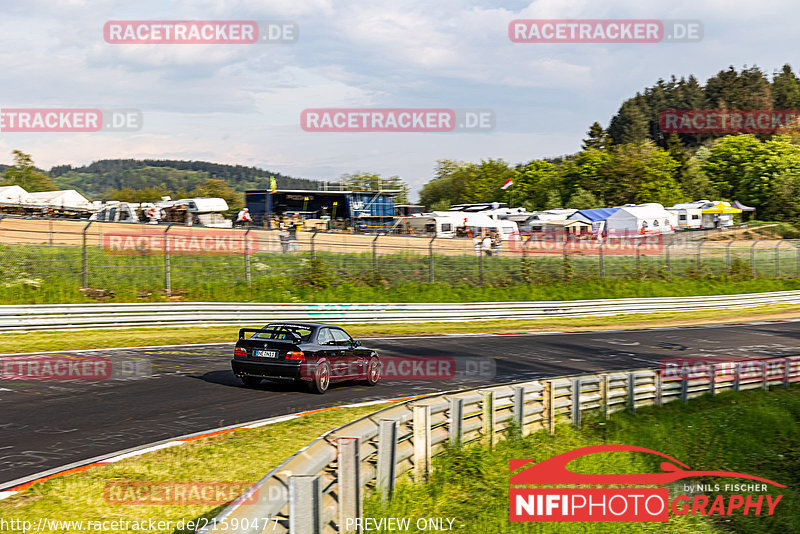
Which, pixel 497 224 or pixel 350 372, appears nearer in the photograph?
pixel 350 372

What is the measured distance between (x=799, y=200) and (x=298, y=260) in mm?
72674

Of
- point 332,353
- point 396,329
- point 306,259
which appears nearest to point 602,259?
point 396,329

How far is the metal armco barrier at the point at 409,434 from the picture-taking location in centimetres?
504

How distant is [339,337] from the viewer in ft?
45.3

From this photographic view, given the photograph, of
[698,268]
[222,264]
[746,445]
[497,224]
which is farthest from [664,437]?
[497,224]

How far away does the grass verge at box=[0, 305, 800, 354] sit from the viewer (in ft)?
62.6

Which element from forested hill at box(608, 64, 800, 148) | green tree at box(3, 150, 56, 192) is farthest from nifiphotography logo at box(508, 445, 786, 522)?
forested hill at box(608, 64, 800, 148)

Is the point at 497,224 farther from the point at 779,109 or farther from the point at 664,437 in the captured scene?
the point at 779,109

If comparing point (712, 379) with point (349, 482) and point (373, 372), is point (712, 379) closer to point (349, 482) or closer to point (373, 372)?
point (373, 372)

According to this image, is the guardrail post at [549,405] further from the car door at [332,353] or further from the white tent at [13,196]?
the white tent at [13,196]

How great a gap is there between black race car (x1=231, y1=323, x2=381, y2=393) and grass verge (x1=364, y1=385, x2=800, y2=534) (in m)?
4.15

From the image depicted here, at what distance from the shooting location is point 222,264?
27.3 m

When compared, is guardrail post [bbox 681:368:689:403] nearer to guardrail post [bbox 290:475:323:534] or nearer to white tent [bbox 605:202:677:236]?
guardrail post [bbox 290:475:323:534]

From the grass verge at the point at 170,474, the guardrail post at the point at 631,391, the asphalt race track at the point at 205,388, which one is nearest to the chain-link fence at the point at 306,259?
the asphalt race track at the point at 205,388
